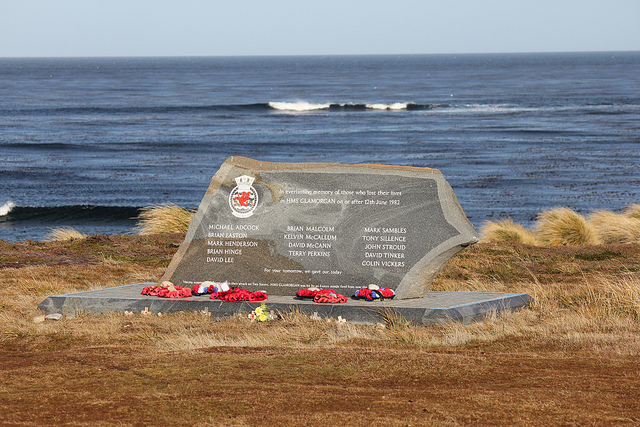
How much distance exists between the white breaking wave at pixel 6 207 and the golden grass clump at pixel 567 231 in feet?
50.2

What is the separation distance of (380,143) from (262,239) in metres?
29.3

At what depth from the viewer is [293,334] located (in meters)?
7.46

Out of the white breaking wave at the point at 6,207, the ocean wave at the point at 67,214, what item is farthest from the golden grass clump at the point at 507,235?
the white breaking wave at the point at 6,207

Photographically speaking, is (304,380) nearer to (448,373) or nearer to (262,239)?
(448,373)

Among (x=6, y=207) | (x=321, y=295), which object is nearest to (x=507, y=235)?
(x=321, y=295)

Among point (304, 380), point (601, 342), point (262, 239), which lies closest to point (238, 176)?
point (262, 239)

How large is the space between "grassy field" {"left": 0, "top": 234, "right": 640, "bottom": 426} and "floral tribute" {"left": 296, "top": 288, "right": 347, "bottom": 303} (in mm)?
417

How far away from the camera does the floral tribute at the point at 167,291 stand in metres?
8.81

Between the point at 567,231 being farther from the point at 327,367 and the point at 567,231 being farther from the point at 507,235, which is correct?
the point at 327,367

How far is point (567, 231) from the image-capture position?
1573 cm

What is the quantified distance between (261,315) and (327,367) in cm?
210

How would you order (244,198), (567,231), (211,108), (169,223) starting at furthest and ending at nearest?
(211,108), (169,223), (567,231), (244,198)

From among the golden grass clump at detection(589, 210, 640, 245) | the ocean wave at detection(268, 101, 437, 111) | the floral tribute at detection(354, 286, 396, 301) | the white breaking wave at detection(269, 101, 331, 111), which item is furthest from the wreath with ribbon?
the white breaking wave at detection(269, 101, 331, 111)

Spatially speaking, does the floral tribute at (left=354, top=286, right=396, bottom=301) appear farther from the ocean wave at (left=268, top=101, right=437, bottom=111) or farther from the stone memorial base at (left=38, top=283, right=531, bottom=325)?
the ocean wave at (left=268, top=101, right=437, bottom=111)
